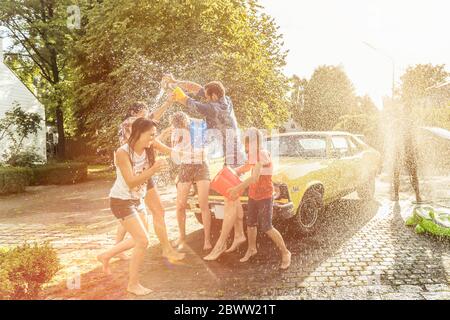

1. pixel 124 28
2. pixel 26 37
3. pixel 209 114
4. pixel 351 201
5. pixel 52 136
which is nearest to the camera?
pixel 209 114

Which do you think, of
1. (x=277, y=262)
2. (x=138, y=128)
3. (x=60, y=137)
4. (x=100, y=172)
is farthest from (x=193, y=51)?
(x=60, y=137)

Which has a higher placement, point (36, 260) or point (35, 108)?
point (35, 108)

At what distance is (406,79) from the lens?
55.8 feet

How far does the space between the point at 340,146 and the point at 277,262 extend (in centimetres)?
310

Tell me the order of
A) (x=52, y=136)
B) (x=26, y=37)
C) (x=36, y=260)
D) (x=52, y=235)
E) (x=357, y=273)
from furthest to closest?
(x=52, y=136) → (x=26, y=37) → (x=52, y=235) → (x=357, y=273) → (x=36, y=260)

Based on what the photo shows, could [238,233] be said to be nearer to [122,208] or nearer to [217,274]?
→ [217,274]

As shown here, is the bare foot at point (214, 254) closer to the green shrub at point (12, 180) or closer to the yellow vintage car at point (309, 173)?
the yellow vintage car at point (309, 173)

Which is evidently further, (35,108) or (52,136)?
(52,136)

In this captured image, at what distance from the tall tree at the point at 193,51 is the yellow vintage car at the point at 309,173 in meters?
2.34

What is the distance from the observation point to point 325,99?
3012 centimetres

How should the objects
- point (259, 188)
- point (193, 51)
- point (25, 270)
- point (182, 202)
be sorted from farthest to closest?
point (193, 51)
point (182, 202)
point (259, 188)
point (25, 270)
